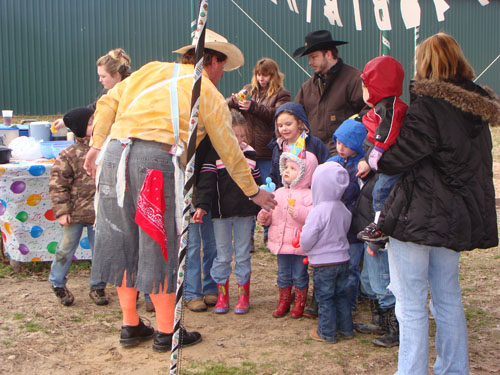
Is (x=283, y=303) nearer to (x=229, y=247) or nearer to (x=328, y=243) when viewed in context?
(x=229, y=247)

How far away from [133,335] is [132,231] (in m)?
0.76

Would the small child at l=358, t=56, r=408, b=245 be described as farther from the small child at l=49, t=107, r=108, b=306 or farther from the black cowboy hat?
the small child at l=49, t=107, r=108, b=306

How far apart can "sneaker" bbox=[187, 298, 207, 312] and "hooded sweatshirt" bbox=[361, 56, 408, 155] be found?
2089 mm

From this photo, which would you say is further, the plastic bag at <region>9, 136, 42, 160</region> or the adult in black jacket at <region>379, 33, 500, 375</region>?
the plastic bag at <region>9, 136, 42, 160</region>

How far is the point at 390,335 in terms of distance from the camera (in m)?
3.64

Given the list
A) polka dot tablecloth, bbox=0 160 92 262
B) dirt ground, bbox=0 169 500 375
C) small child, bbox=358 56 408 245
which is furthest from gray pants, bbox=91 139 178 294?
polka dot tablecloth, bbox=0 160 92 262

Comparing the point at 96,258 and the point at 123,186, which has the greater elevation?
the point at 123,186

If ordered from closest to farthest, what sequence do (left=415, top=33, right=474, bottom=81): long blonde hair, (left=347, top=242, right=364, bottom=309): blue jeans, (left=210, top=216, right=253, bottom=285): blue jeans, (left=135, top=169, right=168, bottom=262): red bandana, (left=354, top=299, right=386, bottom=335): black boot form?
(left=415, top=33, right=474, bottom=81): long blonde hair
(left=135, top=169, right=168, bottom=262): red bandana
(left=354, top=299, right=386, bottom=335): black boot
(left=347, top=242, right=364, bottom=309): blue jeans
(left=210, top=216, right=253, bottom=285): blue jeans

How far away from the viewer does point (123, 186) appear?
321cm

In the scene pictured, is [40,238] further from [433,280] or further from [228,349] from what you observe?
[433,280]

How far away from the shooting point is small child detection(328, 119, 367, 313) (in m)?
3.84

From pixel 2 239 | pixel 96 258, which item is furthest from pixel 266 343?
pixel 2 239

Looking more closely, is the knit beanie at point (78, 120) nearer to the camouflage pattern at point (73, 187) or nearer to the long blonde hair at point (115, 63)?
the camouflage pattern at point (73, 187)

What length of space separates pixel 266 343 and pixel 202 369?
21.6 inches
